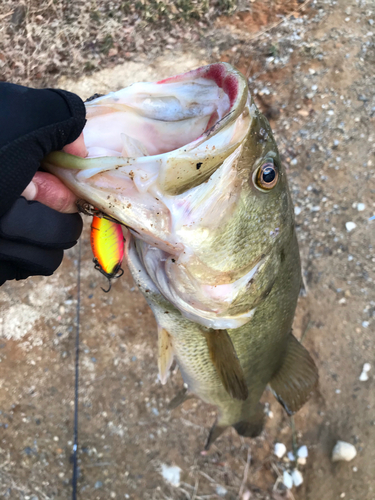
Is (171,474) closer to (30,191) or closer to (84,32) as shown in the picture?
(30,191)

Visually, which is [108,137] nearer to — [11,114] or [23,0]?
[11,114]

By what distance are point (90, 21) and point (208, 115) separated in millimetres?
2829

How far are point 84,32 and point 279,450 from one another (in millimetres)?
4162

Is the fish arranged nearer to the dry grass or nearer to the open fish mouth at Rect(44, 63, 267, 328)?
the open fish mouth at Rect(44, 63, 267, 328)

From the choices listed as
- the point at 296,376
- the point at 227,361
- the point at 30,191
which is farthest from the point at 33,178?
the point at 296,376

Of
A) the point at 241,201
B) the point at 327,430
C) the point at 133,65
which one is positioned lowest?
the point at 327,430

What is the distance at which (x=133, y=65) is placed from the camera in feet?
10.6

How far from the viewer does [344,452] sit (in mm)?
2691

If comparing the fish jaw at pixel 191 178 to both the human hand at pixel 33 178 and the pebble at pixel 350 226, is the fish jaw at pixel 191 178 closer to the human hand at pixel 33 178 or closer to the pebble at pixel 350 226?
the human hand at pixel 33 178

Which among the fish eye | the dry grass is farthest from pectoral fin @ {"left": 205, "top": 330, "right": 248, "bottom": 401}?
the dry grass

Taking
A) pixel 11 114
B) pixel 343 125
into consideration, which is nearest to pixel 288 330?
pixel 11 114

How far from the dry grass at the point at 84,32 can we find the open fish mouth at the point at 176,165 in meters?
2.35

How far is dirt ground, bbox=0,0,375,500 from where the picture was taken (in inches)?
107

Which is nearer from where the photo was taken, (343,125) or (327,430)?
(327,430)
